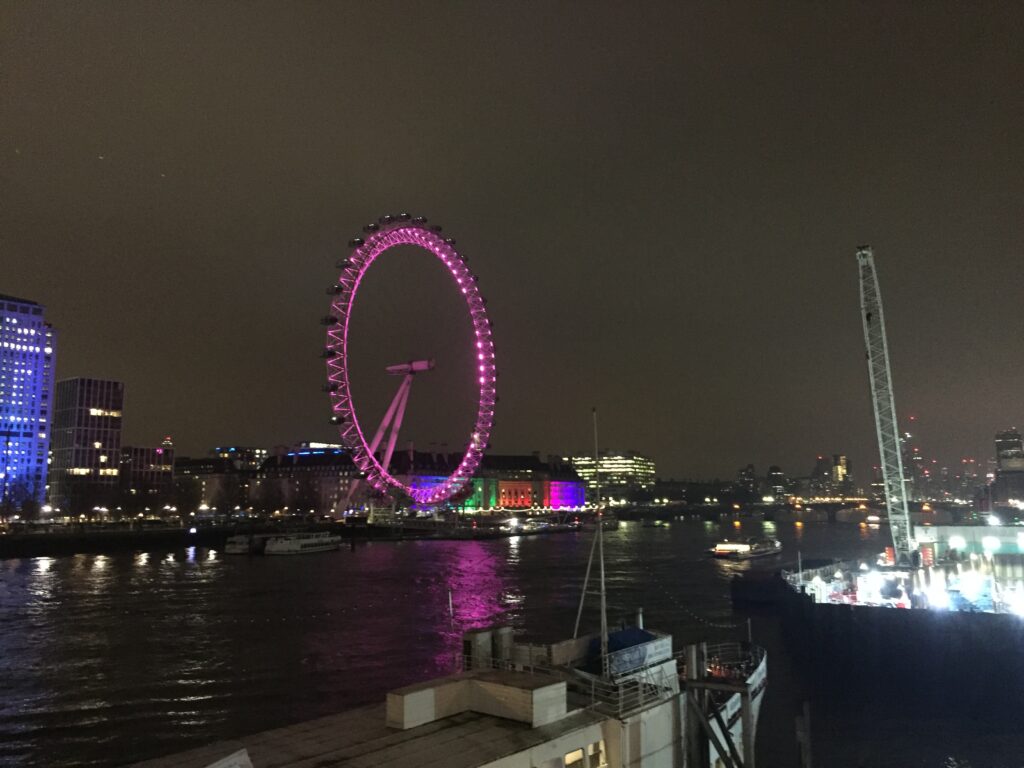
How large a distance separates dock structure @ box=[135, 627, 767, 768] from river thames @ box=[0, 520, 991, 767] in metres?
8.35

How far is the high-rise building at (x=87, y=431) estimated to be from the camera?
178375mm

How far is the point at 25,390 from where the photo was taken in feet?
523

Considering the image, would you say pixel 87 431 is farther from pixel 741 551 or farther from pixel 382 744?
pixel 382 744

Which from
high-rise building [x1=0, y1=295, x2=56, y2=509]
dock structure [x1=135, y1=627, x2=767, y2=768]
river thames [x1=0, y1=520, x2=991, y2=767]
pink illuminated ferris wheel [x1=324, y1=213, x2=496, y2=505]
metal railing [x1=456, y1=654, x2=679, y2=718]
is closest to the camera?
dock structure [x1=135, y1=627, x2=767, y2=768]

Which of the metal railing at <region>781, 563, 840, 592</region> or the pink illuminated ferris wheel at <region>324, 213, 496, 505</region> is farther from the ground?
the pink illuminated ferris wheel at <region>324, 213, 496, 505</region>

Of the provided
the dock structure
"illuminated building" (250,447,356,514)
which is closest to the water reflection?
the dock structure

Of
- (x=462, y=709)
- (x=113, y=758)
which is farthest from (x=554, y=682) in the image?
(x=113, y=758)

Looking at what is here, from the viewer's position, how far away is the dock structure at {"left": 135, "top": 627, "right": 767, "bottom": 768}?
1171cm

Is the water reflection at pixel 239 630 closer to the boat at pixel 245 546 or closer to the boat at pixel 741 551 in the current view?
the boat at pixel 741 551

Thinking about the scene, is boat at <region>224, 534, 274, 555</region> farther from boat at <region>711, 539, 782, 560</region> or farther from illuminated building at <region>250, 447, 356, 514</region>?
illuminated building at <region>250, 447, 356, 514</region>

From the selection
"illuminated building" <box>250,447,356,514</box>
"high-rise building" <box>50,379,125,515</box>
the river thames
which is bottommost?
the river thames

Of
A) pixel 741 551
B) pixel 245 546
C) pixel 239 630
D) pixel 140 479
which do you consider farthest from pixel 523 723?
pixel 140 479

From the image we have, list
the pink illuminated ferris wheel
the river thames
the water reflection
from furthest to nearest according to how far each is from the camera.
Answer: the pink illuminated ferris wheel < the water reflection < the river thames

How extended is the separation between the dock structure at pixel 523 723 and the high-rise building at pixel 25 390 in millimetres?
161432
